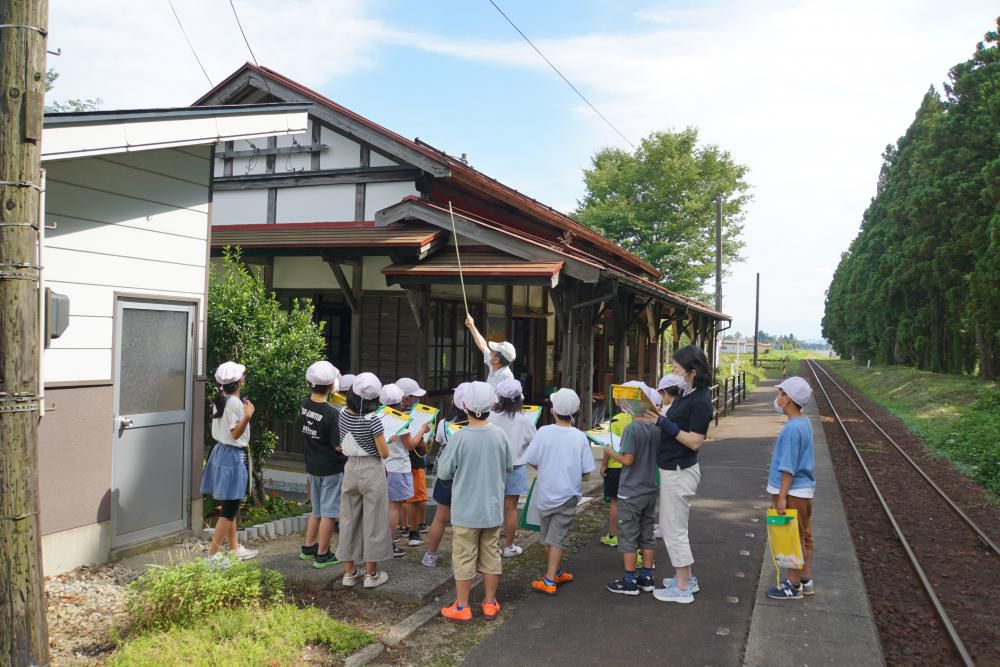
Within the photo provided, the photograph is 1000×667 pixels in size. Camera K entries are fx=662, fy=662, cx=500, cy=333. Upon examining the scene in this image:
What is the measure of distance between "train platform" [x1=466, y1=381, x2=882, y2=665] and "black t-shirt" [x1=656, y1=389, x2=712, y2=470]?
3.48 ft

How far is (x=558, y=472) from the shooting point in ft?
16.3

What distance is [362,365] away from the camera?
963 centimetres

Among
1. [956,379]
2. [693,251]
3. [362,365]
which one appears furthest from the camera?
[693,251]

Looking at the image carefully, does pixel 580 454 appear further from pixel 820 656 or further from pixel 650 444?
pixel 820 656

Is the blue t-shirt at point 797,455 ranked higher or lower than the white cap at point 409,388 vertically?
lower

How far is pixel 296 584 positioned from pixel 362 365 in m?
4.88

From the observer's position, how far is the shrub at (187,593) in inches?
154

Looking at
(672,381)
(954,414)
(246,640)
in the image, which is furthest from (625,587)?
(954,414)

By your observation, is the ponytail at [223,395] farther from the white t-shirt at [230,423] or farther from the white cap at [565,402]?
the white cap at [565,402]

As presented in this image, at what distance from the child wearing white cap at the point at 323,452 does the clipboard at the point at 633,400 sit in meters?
2.19

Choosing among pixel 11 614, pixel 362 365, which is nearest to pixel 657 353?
pixel 362 365

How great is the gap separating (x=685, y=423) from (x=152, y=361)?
4.33m

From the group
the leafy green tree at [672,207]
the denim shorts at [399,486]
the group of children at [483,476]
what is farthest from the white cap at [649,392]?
the leafy green tree at [672,207]

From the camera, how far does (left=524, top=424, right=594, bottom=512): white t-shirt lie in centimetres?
493
